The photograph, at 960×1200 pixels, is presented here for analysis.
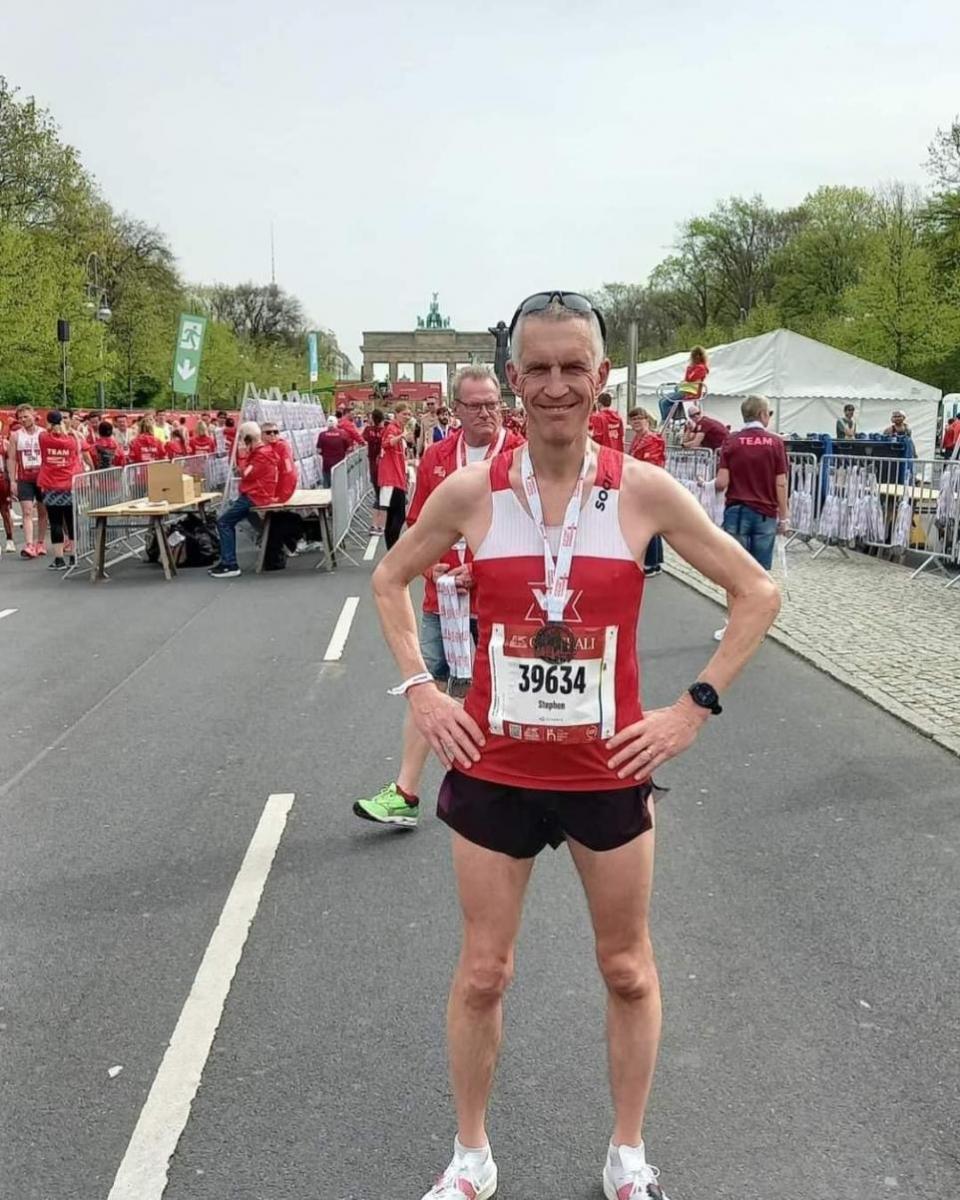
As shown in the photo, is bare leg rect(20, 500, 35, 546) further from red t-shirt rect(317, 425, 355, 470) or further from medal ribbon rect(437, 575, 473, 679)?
medal ribbon rect(437, 575, 473, 679)

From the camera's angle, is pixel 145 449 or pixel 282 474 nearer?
pixel 282 474

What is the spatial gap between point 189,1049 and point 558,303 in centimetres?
240

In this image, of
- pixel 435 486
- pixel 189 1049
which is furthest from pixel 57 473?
pixel 189 1049

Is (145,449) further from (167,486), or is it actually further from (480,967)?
(480,967)

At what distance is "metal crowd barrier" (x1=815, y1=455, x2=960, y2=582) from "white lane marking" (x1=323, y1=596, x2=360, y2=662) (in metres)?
6.70

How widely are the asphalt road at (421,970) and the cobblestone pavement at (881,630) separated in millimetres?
599

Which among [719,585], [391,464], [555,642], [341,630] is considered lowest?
[341,630]

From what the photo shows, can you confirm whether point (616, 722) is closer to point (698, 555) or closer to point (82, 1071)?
point (698, 555)

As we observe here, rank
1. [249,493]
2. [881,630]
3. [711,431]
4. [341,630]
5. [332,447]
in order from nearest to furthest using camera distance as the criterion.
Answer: [881,630], [341,630], [249,493], [711,431], [332,447]

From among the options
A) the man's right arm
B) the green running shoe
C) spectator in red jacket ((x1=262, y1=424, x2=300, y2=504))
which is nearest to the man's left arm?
the man's right arm

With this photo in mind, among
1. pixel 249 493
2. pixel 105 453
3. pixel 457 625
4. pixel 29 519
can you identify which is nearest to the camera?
pixel 457 625

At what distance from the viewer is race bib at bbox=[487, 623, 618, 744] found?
2.29 metres

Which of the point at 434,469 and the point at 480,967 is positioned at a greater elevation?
the point at 434,469

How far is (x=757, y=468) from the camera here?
9328 millimetres
